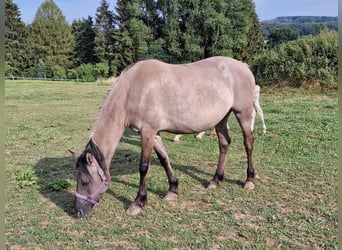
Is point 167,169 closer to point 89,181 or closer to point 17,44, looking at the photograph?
point 89,181

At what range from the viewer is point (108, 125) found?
3.61m

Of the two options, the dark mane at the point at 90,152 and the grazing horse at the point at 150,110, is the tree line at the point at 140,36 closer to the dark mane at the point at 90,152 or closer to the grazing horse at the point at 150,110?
the grazing horse at the point at 150,110

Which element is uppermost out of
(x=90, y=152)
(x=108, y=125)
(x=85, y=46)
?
(x=85, y=46)

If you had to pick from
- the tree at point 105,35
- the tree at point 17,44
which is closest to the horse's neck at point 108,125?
the tree at point 17,44

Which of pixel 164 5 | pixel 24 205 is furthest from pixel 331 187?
pixel 164 5

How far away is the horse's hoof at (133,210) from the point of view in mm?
3617

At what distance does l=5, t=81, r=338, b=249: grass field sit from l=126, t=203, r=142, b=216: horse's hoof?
0.07m

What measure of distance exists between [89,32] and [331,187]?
44847 mm

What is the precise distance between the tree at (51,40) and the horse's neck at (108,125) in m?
40.1

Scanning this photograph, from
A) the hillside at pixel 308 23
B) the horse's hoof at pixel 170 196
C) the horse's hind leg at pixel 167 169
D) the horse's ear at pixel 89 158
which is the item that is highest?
the hillside at pixel 308 23

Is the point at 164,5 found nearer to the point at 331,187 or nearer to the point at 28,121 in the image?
the point at 28,121

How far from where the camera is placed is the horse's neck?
359 cm

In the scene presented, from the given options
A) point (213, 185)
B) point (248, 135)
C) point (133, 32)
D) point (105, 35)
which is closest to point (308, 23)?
point (248, 135)

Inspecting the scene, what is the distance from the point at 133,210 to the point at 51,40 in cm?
4336
